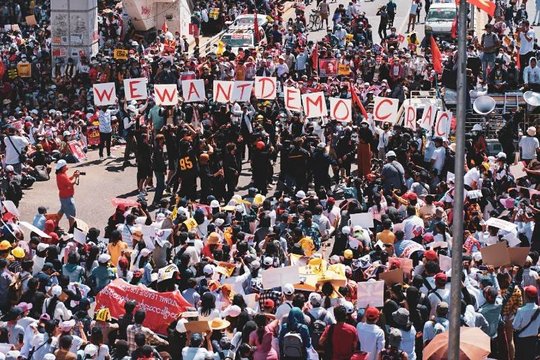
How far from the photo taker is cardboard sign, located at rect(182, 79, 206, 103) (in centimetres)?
2934

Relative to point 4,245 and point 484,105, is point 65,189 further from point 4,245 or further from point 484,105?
point 484,105

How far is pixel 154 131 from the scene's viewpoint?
2844 cm

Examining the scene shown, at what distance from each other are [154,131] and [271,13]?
58.3 ft

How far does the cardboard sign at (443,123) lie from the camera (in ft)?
83.8

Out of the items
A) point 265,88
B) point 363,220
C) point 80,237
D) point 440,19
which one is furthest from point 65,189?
point 440,19

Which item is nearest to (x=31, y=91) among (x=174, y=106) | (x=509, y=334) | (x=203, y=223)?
(x=174, y=106)

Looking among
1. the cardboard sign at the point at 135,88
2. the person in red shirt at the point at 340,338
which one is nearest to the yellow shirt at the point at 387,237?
the person in red shirt at the point at 340,338

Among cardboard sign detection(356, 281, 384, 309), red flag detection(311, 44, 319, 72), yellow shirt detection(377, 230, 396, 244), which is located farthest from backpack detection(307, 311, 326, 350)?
red flag detection(311, 44, 319, 72)

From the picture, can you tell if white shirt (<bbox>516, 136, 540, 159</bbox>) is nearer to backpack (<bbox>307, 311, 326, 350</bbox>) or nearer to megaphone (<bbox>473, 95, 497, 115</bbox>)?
megaphone (<bbox>473, 95, 497, 115</bbox>)

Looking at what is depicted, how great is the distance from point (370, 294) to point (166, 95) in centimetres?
1298

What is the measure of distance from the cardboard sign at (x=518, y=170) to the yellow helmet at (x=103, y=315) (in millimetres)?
9475

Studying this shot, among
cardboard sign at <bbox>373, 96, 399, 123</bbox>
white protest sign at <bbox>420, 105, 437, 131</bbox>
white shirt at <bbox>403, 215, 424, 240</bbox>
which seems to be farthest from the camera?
cardboard sign at <bbox>373, 96, 399, 123</bbox>

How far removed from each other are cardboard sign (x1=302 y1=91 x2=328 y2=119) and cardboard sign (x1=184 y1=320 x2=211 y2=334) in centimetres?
1200

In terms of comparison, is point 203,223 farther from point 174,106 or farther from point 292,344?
point 174,106
